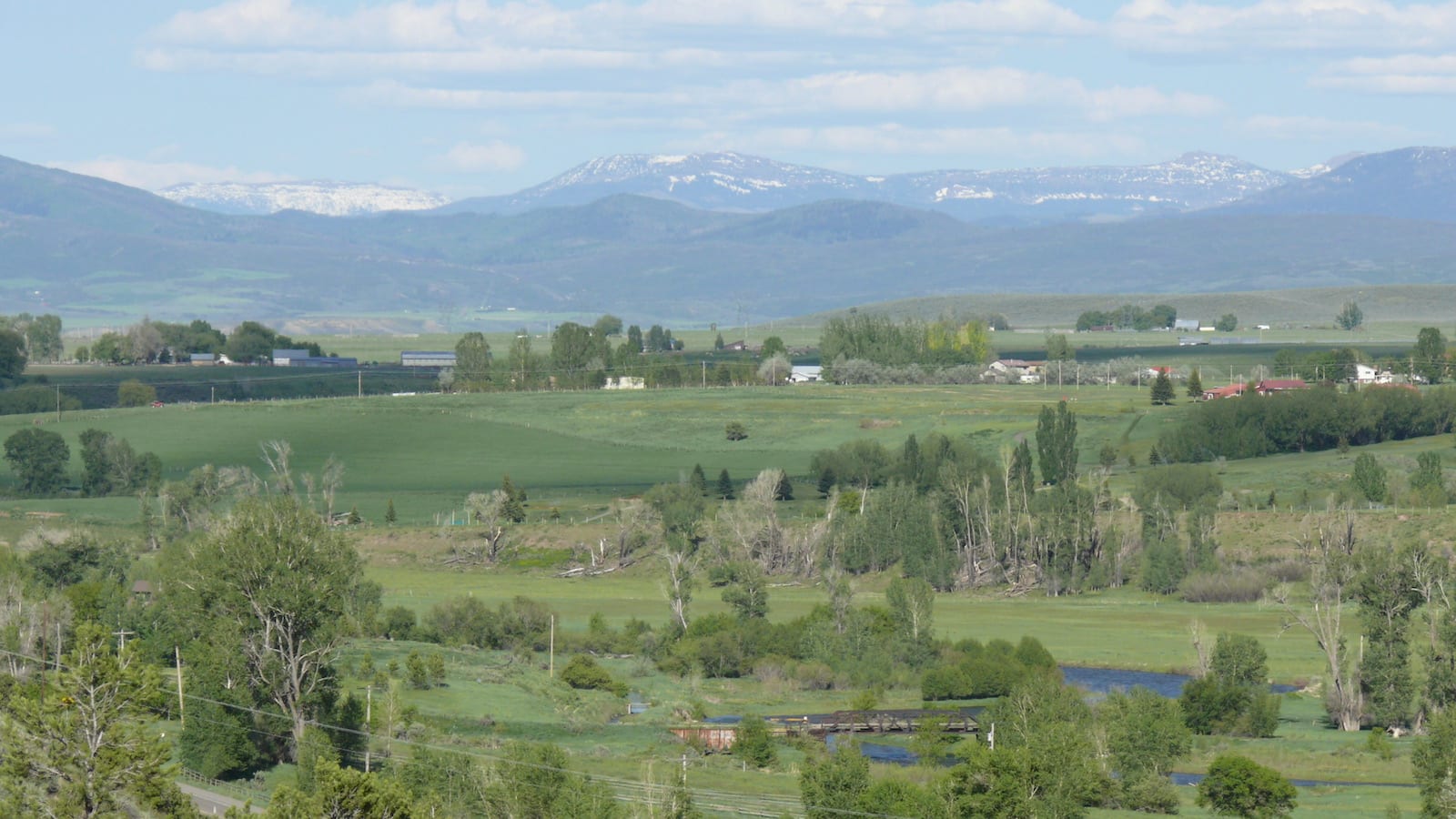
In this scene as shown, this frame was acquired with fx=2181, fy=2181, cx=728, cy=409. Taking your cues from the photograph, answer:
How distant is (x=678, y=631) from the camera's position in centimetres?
7825

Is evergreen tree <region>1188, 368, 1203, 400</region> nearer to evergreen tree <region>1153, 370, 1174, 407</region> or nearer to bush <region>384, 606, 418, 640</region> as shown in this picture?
evergreen tree <region>1153, 370, 1174, 407</region>

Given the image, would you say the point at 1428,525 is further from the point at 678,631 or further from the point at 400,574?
the point at 400,574

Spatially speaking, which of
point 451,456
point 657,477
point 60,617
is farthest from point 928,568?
point 451,456

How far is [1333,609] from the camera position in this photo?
7812 cm

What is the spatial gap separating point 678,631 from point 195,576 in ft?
74.8

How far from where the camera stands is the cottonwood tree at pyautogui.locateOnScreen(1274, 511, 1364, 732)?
66250 millimetres

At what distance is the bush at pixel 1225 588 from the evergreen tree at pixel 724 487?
95.1ft

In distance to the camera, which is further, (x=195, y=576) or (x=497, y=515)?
(x=497, y=515)

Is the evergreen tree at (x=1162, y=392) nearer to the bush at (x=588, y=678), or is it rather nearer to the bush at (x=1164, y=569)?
the bush at (x=1164, y=569)

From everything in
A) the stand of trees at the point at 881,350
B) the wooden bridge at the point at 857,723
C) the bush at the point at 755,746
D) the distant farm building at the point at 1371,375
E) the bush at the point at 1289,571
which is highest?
the stand of trees at the point at 881,350

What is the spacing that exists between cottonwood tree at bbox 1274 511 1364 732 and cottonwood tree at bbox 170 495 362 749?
29780 mm

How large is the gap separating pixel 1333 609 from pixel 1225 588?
14.1m

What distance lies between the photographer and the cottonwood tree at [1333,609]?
217 feet

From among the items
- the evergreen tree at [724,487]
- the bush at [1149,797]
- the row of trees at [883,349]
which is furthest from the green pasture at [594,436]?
the bush at [1149,797]
